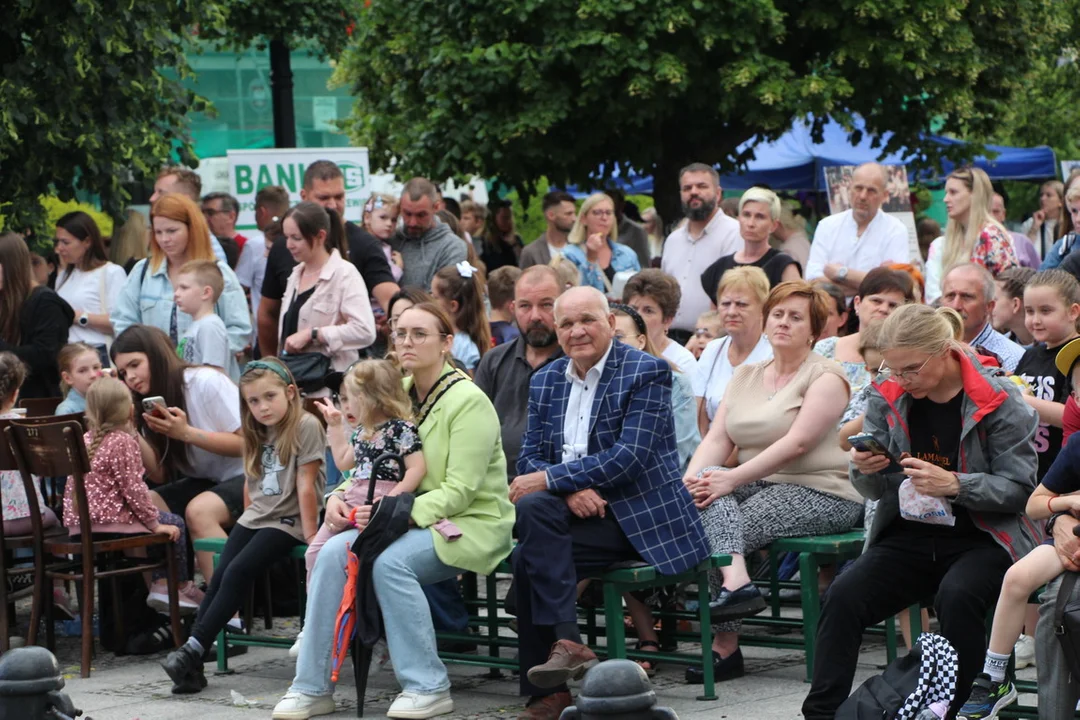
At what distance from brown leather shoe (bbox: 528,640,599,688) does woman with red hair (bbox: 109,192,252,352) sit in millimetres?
3768

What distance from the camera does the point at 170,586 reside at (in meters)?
8.62

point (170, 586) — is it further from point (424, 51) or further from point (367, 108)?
point (367, 108)

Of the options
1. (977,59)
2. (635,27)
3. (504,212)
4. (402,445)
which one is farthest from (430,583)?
(977,59)

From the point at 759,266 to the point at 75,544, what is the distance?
13.8ft

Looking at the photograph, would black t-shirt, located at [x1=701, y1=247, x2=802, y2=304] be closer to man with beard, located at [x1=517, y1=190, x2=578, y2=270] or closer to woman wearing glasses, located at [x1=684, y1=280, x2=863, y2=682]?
man with beard, located at [x1=517, y1=190, x2=578, y2=270]

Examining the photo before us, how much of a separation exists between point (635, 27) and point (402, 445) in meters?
10.4

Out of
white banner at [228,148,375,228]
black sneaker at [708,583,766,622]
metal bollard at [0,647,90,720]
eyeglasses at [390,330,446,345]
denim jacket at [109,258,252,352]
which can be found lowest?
black sneaker at [708,583,766,622]

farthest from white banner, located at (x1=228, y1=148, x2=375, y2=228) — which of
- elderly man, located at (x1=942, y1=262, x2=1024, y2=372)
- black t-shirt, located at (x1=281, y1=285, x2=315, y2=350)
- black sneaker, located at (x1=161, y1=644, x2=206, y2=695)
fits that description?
elderly man, located at (x1=942, y1=262, x2=1024, y2=372)

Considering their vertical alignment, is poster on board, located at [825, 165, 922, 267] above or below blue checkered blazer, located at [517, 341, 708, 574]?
above

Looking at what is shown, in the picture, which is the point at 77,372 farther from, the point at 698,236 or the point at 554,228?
the point at 554,228

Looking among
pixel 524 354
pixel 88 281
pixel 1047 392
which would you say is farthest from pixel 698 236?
pixel 1047 392

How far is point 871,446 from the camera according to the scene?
6176 millimetres

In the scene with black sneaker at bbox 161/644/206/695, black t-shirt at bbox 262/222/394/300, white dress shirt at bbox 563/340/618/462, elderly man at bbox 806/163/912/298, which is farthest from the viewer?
elderly man at bbox 806/163/912/298

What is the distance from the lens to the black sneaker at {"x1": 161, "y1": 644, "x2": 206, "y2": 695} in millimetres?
7832
